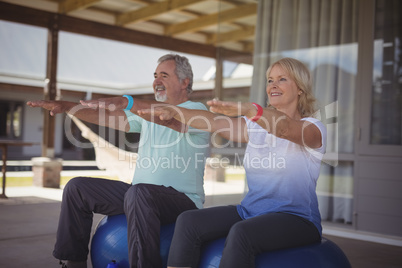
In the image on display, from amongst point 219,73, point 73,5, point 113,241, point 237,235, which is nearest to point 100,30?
point 73,5

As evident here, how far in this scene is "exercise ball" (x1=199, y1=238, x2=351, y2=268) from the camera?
1577 millimetres

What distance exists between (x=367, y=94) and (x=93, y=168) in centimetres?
794

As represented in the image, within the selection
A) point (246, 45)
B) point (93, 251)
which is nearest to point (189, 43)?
point (246, 45)

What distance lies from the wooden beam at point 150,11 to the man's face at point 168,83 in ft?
11.3

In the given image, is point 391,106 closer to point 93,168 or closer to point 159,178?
point 159,178

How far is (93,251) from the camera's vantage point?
2.10 m

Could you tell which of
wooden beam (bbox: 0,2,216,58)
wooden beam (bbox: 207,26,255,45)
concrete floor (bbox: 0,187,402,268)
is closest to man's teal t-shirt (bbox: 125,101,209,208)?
concrete floor (bbox: 0,187,402,268)

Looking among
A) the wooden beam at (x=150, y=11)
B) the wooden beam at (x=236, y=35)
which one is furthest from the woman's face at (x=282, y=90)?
the wooden beam at (x=150, y=11)

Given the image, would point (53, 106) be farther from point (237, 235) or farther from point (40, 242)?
point (40, 242)

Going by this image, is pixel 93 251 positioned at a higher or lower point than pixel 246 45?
lower

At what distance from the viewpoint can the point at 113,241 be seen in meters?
2.01

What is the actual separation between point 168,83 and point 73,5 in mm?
4215

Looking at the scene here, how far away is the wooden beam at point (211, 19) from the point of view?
14.7ft

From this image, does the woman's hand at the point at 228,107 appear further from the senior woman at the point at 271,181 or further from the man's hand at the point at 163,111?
the man's hand at the point at 163,111
